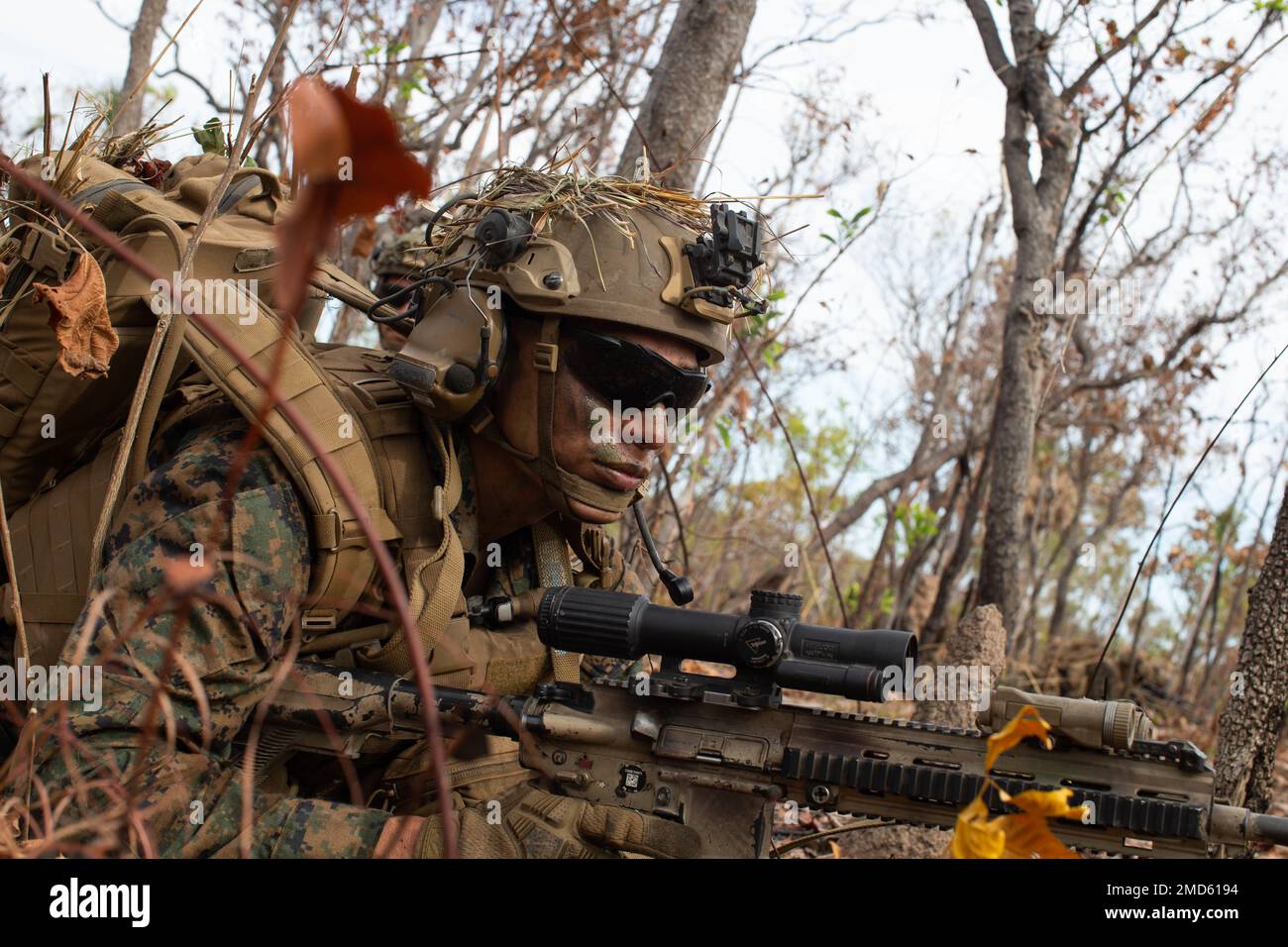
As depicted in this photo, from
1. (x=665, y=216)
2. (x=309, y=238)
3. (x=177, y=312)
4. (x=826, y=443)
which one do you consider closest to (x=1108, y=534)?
(x=826, y=443)

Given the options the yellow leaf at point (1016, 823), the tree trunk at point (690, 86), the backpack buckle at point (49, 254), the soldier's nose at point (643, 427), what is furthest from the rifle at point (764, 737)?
the tree trunk at point (690, 86)

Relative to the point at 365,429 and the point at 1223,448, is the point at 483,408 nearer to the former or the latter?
the point at 365,429

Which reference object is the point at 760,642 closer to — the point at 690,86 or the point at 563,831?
the point at 563,831

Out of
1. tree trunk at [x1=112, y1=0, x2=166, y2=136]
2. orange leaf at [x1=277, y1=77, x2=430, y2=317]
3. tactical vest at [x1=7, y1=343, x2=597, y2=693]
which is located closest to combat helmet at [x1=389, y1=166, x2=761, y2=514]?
tactical vest at [x1=7, y1=343, x2=597, y2=693]

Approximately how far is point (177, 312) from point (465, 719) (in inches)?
50.4

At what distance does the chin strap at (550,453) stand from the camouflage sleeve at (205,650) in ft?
2.44

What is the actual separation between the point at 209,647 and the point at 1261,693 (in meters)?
3.37

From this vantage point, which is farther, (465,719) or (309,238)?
(465,719)

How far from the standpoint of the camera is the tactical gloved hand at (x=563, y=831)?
114 inches

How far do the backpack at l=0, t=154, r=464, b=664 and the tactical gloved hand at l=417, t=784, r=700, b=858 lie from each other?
56 centimetres

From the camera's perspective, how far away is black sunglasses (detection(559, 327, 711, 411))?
3.38 m

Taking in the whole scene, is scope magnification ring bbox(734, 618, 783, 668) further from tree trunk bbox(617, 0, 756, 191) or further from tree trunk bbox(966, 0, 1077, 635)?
tree trunk bbox(966, 0, 1077, 635)

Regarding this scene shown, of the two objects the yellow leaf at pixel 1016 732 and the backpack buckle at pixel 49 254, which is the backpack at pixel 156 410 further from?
the yellow leaf at pixel 1016 732
